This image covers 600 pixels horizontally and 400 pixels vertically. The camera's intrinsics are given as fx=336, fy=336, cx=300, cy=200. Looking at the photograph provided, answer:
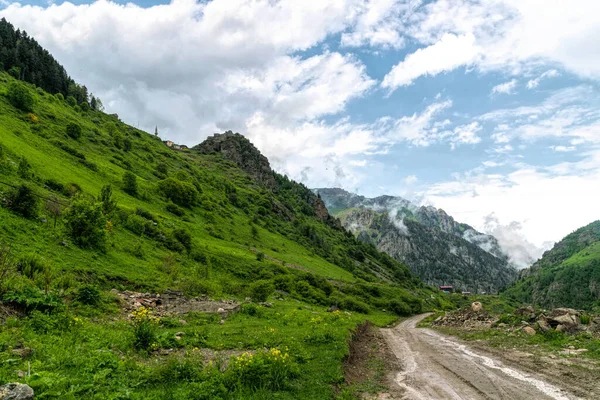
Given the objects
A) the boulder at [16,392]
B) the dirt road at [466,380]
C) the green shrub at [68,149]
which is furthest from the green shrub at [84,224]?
the green shrub at [68,149]

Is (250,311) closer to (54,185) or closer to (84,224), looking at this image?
(84,224)

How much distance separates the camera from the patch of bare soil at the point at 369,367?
1455 centimetres

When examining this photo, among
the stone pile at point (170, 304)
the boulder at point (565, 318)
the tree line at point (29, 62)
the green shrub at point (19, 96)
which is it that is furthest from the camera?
the tree line at point (29, 62)

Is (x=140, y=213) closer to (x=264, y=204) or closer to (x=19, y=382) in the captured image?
(x=19, y=382)

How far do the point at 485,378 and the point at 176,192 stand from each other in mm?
83391

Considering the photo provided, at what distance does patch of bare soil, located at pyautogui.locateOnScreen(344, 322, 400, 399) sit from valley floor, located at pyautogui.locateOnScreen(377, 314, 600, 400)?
1.47 feet

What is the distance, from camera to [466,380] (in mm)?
14742

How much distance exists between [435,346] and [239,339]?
16.0 meters

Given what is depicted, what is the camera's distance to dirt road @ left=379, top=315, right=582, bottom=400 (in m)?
12.7

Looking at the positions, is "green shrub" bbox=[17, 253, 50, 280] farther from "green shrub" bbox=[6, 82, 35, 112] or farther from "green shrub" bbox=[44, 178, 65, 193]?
"green shrub" bbox=[6, 82, 35, 112]

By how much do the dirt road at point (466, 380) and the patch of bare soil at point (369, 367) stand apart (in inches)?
22.4

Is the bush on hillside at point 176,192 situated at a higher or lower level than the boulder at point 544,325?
higher

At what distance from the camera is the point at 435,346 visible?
2578 centimetres

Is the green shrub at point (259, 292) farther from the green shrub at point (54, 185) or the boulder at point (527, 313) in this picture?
the green shrub at point (54, 185)
